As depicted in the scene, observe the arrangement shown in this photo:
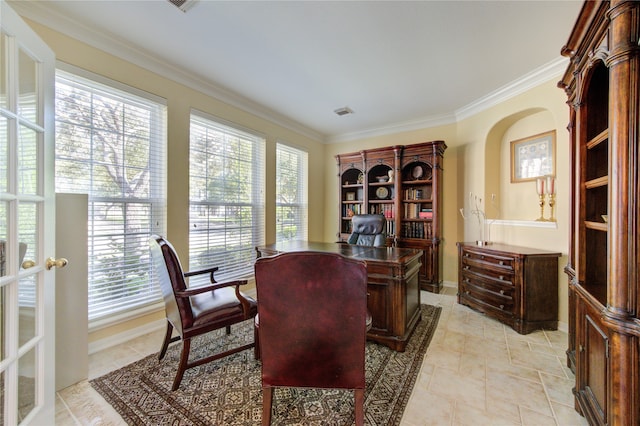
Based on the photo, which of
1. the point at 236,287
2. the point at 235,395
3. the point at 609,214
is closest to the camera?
the point at 609,214

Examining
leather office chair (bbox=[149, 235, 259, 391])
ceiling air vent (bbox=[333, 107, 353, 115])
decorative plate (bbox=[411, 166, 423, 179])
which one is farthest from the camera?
decorative plate (bbox=[411, 166, 423, 179])

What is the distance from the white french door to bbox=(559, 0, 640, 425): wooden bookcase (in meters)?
2.45

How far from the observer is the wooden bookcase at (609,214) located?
99cm

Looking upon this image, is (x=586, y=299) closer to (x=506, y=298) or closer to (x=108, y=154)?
(x=506, y=298)

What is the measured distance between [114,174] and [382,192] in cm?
376

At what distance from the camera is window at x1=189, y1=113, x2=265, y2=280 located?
9.90 feet

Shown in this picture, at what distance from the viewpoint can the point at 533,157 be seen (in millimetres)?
3143

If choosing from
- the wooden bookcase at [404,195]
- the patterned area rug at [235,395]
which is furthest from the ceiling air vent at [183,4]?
the wooden bookcase at [404,195]

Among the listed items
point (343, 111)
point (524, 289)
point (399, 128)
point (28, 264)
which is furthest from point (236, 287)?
point (399, 128)

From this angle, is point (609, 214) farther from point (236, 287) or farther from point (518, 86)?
point (518, 86)

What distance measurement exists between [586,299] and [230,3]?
294 cm

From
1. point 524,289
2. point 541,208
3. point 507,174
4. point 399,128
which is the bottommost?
point 524,289

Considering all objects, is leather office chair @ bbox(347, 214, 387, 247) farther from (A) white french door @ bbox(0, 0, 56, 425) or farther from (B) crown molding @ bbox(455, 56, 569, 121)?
(A) white french door @ bbox(0, 0, 56, 425)

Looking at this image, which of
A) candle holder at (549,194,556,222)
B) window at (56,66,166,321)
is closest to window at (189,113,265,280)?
window at (56,66,166,321)
